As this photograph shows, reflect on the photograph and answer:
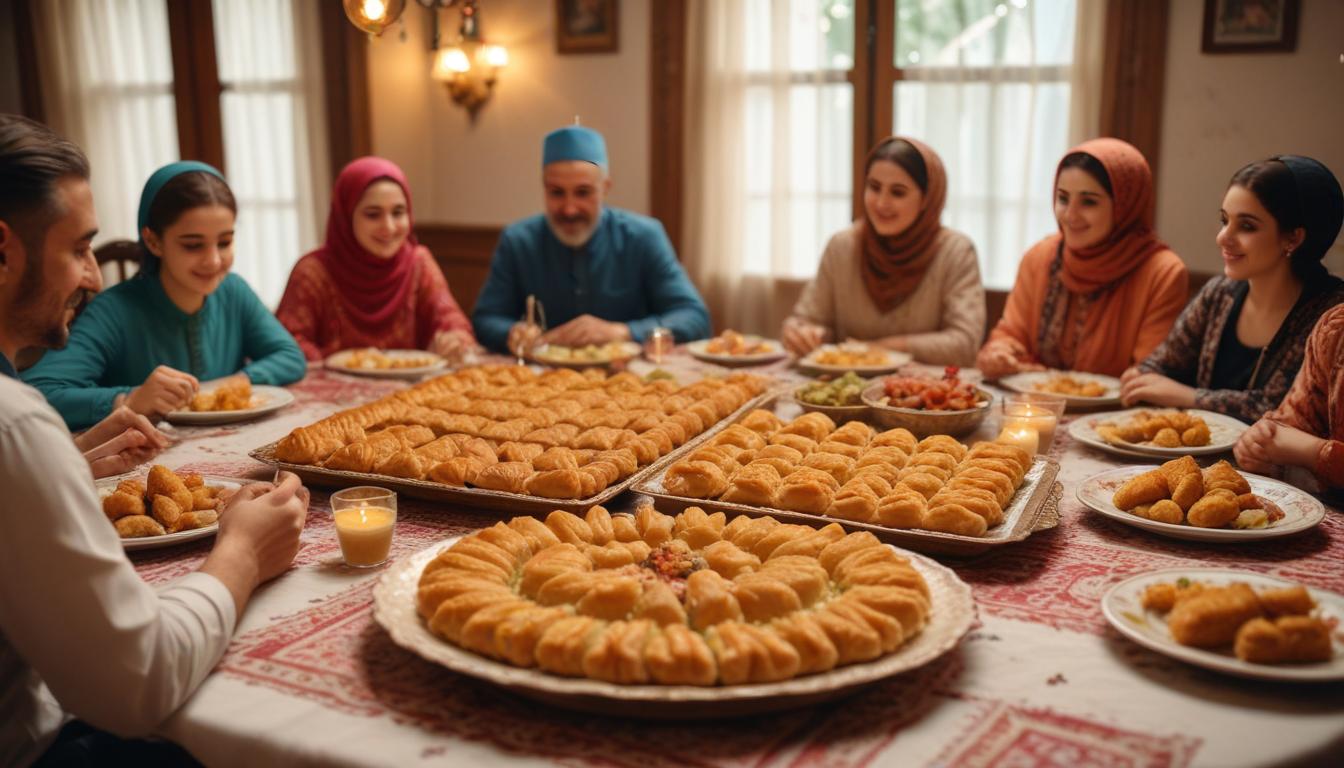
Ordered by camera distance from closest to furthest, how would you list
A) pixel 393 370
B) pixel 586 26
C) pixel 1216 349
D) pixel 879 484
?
pixel 879 484 → pixel 1216 349 → pixel 393 370 → pixel 586 26

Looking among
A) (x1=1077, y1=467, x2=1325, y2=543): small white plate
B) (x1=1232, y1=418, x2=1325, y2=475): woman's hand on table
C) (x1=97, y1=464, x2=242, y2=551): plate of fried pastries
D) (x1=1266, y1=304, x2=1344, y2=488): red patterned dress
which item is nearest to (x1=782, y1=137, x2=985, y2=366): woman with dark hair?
(x1=1266, y1=304, x2=1344, y2=488): red patterned dress

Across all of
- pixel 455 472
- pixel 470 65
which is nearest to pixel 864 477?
pixel 455 472

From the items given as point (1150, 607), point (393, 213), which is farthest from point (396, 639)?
point (393, 213)

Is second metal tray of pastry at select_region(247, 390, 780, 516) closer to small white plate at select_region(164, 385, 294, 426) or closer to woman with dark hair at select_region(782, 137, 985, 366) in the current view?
small white plate at select_region(164, 385, 294, 426)

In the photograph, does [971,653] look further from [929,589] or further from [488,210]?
[488,210]

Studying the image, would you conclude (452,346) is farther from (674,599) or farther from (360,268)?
(674,599)

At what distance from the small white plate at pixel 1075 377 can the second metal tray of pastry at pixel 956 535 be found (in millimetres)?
898

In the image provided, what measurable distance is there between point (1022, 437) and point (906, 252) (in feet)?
7.24

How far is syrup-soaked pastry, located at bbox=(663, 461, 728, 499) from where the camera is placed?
2105 mm

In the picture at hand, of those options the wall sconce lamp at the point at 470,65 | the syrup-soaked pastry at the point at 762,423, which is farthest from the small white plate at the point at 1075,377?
the wall sconce lamp at the point at 470,65

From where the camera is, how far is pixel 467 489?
217 centimetres

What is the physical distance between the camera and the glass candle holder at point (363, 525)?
1.87m

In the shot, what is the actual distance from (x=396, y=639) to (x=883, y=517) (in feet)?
3.00

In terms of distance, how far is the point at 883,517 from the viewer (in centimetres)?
194
